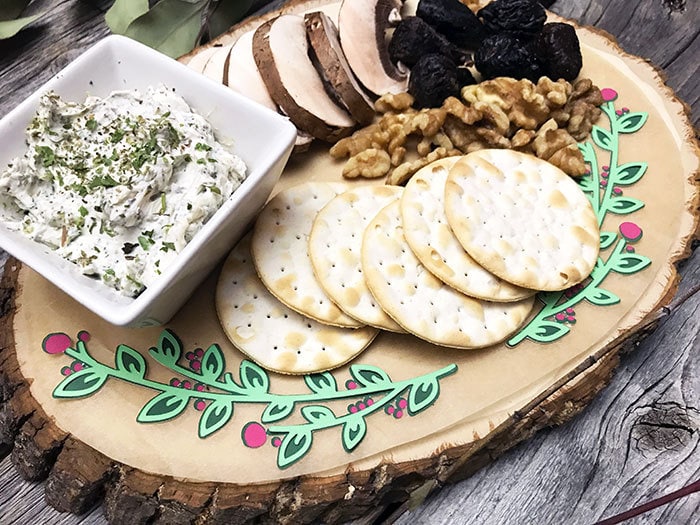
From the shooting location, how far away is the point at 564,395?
1861mm

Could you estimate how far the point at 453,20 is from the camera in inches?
95.2

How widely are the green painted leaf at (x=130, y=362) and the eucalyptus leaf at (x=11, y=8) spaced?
80.4 inches

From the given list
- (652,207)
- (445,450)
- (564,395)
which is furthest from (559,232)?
(445,450)

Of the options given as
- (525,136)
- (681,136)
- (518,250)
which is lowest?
(518,250)

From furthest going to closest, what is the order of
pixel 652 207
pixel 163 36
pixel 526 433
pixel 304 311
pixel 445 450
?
pixel 163 36 → pixel 652 207 → pixel 526 433 → pixel 304 311 → pixel 445 450

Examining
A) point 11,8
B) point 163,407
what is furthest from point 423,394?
point 11,8

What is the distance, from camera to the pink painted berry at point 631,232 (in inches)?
82.5

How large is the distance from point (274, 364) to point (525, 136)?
110 centimetres

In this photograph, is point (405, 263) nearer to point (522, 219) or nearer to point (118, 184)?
point (522, 219)

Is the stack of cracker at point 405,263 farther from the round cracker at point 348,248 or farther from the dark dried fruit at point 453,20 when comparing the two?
the dark dried fruit at point 453,20

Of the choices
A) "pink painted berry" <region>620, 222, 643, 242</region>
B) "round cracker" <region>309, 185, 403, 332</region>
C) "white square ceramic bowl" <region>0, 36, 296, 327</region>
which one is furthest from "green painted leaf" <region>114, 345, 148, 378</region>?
"pink painted berry" <region>620, 222, 643, 242</region>

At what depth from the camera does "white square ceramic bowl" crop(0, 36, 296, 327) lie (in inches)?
61.6

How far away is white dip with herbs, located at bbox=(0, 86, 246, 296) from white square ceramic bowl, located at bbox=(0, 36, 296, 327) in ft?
0.14

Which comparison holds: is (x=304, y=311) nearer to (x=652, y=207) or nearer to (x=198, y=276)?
(x=198, y=276)
